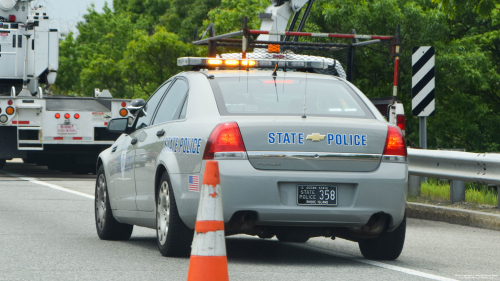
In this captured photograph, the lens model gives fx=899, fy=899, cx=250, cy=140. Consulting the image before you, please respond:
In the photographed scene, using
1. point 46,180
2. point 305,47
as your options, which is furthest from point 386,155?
point 46,180

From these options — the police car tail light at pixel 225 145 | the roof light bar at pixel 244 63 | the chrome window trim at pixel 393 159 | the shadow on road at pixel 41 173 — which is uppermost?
the roof light bar at pixel 244 63

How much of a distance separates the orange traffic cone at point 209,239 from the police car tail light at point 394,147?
1.73m

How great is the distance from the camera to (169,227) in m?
6.66

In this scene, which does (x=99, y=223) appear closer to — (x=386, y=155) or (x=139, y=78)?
(x=386, y=155)

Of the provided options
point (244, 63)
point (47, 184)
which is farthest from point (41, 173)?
point (244, 63)

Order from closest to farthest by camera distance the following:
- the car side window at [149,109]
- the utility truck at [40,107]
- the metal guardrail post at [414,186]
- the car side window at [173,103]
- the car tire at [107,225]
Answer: the car side window at [173,103] < the car side window at [149,109] < the car tire at [107,225] < the metal guardrail post at [414,186] < the utility truck at [40,107]

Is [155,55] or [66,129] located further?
[155,55]

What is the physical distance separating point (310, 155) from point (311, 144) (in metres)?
0.09

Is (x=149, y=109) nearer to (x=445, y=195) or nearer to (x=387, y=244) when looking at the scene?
(x=387, y=244)

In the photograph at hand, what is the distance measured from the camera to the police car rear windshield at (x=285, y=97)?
666 cm

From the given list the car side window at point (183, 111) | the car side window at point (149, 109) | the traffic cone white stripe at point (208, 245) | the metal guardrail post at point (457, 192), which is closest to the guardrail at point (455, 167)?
the metal guardrail post at point (457, 192)

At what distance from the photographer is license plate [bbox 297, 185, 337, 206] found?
20.7 ft

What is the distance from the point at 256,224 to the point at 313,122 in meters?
0.83

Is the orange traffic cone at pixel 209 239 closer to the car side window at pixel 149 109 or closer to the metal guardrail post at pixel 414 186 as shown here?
the car side window at pixel 149 109
